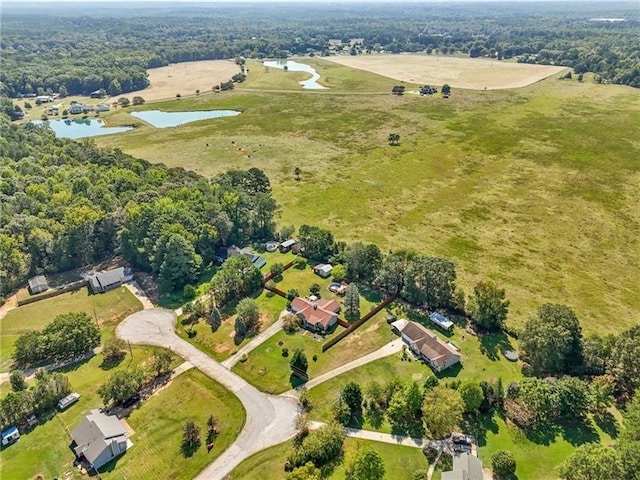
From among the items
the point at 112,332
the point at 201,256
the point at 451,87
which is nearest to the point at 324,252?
the point at 201,256

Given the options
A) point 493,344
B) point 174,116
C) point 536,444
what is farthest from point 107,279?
point 174,116

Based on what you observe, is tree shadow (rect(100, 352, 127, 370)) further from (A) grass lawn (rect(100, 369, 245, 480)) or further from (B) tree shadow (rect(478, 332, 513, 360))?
(B) tree shadow (rect(478, 332, 513, 360))

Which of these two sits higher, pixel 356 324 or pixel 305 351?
pixel 356 324

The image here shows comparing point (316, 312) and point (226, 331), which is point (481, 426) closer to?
point (316, 312)

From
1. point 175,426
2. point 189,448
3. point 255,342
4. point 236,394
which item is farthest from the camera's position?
point 255,342

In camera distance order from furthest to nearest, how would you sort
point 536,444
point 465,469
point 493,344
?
point 493,344
point 536,444
point 465,469

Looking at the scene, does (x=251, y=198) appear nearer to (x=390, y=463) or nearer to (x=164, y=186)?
(x=164, y=186)

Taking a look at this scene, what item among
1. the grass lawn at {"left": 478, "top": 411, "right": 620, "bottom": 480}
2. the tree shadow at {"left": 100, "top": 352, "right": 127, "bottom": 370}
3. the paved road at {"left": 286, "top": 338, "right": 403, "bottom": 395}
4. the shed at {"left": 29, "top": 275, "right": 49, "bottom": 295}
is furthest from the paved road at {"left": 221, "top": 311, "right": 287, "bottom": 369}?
the shed at {"left": 29, "top": 275, "right": 49, "bottom": 295}

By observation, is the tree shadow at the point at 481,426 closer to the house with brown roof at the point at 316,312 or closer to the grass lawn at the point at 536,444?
the grass lawn at the point at 536,444

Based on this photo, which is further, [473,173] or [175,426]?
[473,173]
